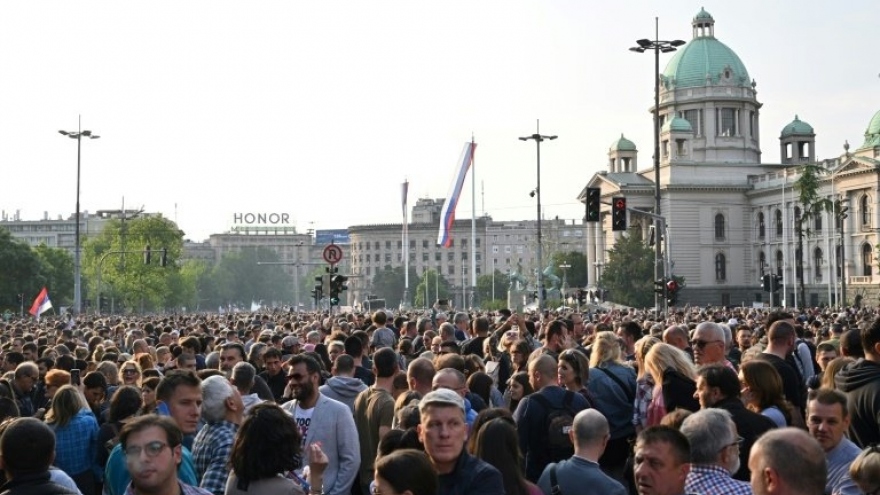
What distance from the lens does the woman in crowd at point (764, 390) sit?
937 centimetres

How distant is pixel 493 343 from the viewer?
16.6 meters

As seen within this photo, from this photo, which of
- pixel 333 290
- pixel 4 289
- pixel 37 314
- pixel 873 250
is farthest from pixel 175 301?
pixel 333 290

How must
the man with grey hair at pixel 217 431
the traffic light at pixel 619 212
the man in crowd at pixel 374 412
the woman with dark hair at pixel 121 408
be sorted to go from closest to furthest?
the man with grey hair at pixel 217 431 < the woman with dark hair at pixel 121 408 < the man in crowd at pixel 374 412 < the traffic light at pixel 619 212

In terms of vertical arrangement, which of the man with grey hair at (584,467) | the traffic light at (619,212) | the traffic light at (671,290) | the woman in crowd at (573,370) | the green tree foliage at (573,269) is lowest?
the man with grey hair at (584,467)

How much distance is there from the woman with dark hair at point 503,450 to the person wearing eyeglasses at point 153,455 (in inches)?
67.2

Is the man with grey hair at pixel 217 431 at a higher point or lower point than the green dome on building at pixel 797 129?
lower

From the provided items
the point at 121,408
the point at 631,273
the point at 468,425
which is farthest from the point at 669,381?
the point at 631,273

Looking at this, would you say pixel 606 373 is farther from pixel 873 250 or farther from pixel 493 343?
pixel 873 250

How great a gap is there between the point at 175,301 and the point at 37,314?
10371 cm

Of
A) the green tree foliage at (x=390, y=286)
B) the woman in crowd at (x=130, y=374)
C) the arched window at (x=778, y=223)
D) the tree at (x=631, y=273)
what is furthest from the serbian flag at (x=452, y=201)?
the green tree foliage at (x=390, y=286)

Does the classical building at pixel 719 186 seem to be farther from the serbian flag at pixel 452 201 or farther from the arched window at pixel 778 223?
the serbian flag at pixel 452 201

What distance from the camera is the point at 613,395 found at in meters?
11.5

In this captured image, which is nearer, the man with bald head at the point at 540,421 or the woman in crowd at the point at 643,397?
the man with bald head at the point at 540,421

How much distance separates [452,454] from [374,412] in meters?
3.79
